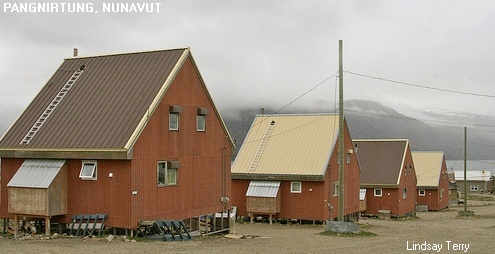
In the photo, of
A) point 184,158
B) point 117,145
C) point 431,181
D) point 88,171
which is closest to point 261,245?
point 184,158

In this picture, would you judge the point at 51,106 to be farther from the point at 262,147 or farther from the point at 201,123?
the point at 262,147

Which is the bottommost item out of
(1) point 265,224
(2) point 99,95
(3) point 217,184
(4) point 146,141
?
(1) point 265,224

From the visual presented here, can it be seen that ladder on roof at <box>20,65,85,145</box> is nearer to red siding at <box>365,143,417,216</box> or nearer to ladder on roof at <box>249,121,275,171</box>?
ladder on roof at <box>249,121,275,171</box>

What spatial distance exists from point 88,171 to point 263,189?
1983 cm

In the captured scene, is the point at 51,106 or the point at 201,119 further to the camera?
the point at 201,119

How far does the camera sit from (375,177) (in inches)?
2500

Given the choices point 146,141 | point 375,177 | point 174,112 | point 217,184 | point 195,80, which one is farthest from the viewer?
point 375,177

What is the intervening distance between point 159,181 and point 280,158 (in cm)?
1890

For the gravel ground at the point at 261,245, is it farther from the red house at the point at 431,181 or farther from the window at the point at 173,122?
the red house at the point at 431,181

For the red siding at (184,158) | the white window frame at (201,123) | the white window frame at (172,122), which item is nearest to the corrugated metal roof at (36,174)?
the red siding at (184,158)

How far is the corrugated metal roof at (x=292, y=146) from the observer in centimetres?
4662

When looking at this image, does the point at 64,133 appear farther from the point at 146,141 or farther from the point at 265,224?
the point at 265,224

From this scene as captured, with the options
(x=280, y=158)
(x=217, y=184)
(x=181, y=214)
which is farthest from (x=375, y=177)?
(x=181, y=214)

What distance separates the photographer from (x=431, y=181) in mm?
79438
